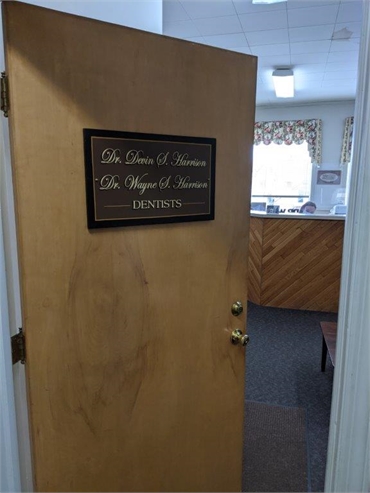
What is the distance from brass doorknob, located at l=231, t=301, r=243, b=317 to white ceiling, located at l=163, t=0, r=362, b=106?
105 inches

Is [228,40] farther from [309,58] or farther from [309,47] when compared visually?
[309,58]

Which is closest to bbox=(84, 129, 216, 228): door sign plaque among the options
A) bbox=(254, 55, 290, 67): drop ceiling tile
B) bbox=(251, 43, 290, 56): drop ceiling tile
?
→ bbox=(251, 43, 290, 56): drop ceiling tile

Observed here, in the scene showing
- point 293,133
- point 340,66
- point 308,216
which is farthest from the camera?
point 293,133

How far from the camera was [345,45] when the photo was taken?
12.6 ft

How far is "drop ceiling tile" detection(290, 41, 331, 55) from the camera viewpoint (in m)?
3.80

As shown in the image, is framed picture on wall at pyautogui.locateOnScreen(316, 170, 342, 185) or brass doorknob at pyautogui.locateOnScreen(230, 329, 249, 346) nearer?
brass doorknob at pyautogui.locateOnScreen(230, 329, 249, 346)

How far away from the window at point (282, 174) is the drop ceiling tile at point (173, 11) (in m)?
4.21

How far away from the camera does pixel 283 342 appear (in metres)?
3.43

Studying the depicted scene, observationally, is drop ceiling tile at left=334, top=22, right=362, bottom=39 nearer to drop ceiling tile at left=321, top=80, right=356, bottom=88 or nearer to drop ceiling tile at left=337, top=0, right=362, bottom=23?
drop ceiling tile at left=337, top=0, right=362, bottom=23

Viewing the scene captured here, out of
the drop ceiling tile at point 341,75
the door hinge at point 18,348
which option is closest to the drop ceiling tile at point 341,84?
the drop ceiling tile at point 341,75

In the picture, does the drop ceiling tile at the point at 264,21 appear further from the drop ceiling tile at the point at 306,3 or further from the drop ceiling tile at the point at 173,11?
the drop ceiling tile at the point at 173,11

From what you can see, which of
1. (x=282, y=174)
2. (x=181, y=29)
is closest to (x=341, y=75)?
(x=282, y=174)

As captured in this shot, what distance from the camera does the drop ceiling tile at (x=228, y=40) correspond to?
371 cm

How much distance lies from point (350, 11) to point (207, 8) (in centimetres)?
124
